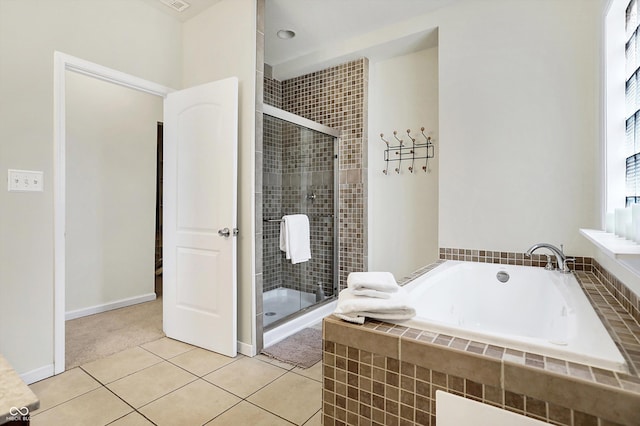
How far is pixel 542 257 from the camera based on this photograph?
229 centimetres

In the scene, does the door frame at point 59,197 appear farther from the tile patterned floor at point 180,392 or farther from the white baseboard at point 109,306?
the white baseboard at point 109,306

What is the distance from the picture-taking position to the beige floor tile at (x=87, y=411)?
1.59 m

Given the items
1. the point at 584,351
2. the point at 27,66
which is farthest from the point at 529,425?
the point at 27,66

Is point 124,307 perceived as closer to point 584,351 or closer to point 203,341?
point 203,341

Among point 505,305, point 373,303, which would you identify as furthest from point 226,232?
point 505,305

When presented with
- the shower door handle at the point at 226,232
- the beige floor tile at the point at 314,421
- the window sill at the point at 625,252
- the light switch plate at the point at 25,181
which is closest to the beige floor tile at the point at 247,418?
the beige floor tile at the point at 314,421

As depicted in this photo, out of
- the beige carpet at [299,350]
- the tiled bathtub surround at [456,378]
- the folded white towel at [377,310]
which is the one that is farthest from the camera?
the beige carpet at [299,350]

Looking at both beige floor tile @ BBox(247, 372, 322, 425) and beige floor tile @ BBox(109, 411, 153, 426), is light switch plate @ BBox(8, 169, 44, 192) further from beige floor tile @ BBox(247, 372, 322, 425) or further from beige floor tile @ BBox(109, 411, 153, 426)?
beige floor tile @ BBox(247, 372, 322, 425)

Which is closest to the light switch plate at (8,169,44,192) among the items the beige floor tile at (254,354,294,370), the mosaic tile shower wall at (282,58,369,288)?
A: the beige floor tile at (254,354,294,370)

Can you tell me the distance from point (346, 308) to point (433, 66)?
271 cm

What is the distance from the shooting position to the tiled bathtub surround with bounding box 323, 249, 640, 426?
2.62ft

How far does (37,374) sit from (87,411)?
0.57 metres

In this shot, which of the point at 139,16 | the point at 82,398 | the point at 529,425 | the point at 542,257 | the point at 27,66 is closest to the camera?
the point at 529,425

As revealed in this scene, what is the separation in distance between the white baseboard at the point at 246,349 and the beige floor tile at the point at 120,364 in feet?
1.77
